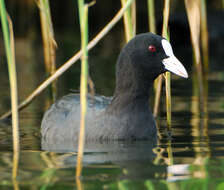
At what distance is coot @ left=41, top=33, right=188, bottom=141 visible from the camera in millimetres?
5285

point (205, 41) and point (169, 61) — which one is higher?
point (205, 41)

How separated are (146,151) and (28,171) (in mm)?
1107

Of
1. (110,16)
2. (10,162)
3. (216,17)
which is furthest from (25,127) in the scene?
(110,16)

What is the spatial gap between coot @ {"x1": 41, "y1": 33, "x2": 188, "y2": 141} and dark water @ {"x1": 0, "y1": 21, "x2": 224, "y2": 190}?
12cm

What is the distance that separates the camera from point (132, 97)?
5414 mm

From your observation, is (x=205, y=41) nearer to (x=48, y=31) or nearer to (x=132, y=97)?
(x=48, y=31)

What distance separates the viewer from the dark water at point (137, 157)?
390cm

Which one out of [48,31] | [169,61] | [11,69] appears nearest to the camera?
[11,69]

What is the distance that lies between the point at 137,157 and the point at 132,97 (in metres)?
0.80

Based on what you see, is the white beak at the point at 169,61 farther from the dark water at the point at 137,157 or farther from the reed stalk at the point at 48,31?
the reed stalk at the point at 48,31

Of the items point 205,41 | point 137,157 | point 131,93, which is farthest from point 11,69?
A: point 205,41

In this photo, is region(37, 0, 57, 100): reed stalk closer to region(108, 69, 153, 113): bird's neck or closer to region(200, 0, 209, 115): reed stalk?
region(108, 69, 153, 113): bird's neck

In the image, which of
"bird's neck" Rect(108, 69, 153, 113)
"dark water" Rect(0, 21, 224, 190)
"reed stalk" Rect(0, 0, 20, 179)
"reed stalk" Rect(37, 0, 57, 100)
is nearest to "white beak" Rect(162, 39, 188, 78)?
"bird's neck" Rect(108, 69, 153, 113)

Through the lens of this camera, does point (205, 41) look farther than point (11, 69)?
Yes
